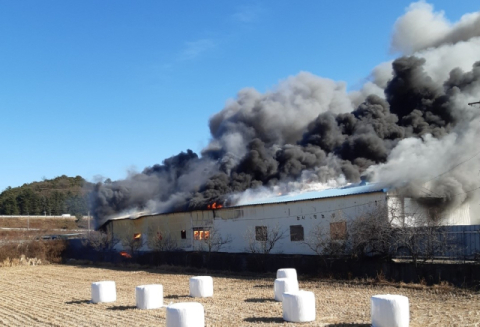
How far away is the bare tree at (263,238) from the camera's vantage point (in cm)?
3154

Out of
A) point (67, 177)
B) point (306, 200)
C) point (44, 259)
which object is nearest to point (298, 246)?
point (306, 200)

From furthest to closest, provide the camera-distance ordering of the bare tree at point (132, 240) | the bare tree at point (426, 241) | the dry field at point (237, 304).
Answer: the bare tree at point (132, 240)
the bare tree at point (426, 241)
the dry field at point (237, 304)

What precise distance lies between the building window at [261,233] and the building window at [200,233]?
5.26 meters

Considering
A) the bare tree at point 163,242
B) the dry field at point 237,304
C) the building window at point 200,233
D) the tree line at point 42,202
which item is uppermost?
the tree line at point 42,202

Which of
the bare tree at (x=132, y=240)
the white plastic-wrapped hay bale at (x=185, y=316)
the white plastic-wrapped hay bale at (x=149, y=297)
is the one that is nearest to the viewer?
the white plastic-wrapped hay bale at (x=185, y=316)

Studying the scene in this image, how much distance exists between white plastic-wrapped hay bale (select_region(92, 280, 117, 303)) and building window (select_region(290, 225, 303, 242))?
14140 millimetres

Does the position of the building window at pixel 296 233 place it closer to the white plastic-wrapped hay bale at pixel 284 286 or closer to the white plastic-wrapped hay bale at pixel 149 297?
the white plastic-wrapped hay bale at pixel 284 286

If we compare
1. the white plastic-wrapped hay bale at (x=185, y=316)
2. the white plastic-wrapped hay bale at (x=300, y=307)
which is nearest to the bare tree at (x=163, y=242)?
the white plastic-wrapped hay bale at (x=300, y=307)

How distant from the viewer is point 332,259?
79.5 feet

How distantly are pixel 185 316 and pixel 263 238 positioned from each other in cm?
2062

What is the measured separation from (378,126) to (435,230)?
85.2ft

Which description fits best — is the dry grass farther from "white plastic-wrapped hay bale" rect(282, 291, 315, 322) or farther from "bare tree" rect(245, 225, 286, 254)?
"white plastic-wrapped hay bale" rect(282, 291, 315, 322)

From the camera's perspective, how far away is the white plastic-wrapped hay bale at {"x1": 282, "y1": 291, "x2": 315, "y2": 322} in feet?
44.9

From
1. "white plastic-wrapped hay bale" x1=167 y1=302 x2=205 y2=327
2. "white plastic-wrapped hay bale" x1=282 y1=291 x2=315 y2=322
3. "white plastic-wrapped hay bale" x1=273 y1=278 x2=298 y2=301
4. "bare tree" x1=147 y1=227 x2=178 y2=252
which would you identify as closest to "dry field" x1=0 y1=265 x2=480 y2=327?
"white plastic-wrapped hay bale" x1=282 y1=291 x2=315 y2=322
